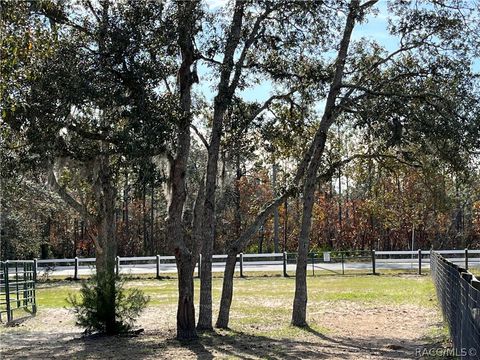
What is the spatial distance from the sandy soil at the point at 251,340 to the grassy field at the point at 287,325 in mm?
17

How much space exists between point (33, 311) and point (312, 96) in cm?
915

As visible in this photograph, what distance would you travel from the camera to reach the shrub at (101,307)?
1193 cm

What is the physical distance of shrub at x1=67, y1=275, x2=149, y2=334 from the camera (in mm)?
11927

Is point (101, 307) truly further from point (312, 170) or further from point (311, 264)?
point (311, 264)

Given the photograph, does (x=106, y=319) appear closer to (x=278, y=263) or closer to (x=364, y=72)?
(x=364, y=72)

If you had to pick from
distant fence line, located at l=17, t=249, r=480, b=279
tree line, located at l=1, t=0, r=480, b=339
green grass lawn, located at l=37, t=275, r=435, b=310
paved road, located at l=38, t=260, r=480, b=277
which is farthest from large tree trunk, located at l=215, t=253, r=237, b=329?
paved road, located at l=38, t=260, r=480, b=277

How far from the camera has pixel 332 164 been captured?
47.9 ft

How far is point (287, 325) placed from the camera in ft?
44.7

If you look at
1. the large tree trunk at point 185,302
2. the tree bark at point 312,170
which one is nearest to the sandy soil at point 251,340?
the large tree trunk at point 185,302

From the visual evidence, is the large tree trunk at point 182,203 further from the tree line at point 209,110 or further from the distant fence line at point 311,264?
the distant fence line at point 311,264

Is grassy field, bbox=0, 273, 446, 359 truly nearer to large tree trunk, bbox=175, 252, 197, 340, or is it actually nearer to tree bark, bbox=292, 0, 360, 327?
large tree trunk, bbox=175, 252, 197, 340

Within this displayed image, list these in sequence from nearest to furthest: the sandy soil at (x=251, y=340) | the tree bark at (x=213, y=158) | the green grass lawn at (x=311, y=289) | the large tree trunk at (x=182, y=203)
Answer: the sandy soil at (x=251, y=340), the large tree trunk at (x=182, y=203), the tree bark at (x=213, y=158), the green grass lawn at (x=311, y=289)

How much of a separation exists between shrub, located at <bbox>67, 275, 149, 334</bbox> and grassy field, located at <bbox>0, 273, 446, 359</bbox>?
51 cm

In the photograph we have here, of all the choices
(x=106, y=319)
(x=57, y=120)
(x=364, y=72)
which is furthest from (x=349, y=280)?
(x=57, y=120)
